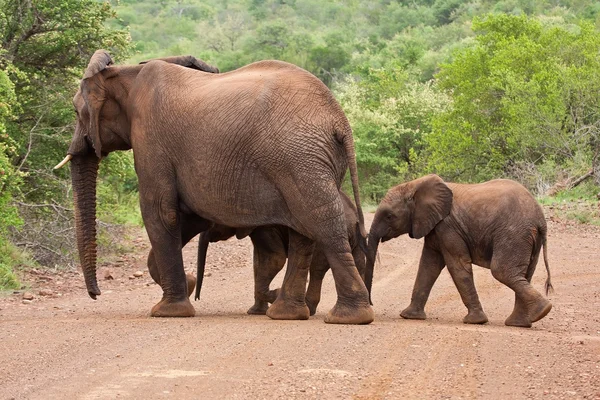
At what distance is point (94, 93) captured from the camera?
11547 millimetres

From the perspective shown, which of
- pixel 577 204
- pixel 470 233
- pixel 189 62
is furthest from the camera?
pixel 577 204

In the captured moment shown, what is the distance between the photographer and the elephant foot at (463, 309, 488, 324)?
11.0 meters

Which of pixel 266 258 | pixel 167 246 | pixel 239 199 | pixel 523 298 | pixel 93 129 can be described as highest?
pixel 93 129

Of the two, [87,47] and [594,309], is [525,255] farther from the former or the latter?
[87,47]

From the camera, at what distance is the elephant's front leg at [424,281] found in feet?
37.2

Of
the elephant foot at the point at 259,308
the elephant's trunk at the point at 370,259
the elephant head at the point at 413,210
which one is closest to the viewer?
the elephant's trunk at the point at 370,259

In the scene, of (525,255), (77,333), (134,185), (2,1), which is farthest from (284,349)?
(134,185)

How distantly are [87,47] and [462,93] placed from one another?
15.3 m

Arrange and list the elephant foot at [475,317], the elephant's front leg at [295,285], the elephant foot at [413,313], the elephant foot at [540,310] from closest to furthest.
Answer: the elephant's front leg at [295,285]
the elephant foot at [540,310]
the elephant foot at [475,317]
the elephant foot at [413,313]

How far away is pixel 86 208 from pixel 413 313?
11.5 feet

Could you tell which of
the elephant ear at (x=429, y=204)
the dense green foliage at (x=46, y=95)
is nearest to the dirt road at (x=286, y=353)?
the elephant ear at (x=429, y=204)

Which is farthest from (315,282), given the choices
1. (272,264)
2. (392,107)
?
(392,107)

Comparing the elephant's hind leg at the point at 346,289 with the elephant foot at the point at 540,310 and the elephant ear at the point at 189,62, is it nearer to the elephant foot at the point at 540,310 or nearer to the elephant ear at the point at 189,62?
the elephant foot at the point at 540,310

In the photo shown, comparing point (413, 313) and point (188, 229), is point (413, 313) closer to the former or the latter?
point (413, 313)
